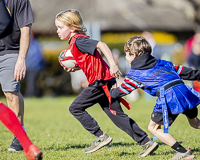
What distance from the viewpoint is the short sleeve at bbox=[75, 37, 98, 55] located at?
4.50 metres

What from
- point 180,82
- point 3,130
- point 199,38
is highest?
point 180,82

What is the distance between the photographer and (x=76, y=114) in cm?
488

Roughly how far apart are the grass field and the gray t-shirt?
1.34m

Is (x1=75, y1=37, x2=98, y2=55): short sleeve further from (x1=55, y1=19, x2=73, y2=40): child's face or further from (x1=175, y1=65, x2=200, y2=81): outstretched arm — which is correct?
(x1=175, y1=65, x2=200, y2=81): outstretched arm

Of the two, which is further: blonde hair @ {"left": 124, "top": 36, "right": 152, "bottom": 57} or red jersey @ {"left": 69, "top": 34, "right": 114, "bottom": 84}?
red jersey @ {"left": 69, "top": 34, "right": 114, "bottom": 84}

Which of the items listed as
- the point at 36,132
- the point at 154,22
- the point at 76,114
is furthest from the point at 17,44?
the point at 154,22

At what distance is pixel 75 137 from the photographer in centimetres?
640

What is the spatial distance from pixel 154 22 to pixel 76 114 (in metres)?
27.6

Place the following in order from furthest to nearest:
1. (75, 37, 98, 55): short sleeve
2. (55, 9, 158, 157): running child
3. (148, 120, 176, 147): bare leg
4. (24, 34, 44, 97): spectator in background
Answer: (24, 34, 44, 97): spectator in background < (55, 9, 158, 157): running child < (75, 37, 98, 55): short sleeve < (148, 120, 176, 147): bare leg

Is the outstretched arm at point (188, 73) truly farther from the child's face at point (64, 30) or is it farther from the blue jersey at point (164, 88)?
the child's face at point (64, 30)

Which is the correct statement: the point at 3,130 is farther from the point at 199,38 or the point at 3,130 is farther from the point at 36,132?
the point at 199,38

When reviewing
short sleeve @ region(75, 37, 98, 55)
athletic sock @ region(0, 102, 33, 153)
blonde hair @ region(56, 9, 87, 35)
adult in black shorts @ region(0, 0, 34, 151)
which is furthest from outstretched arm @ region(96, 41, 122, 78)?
athletic sock @ region(0, 102, 33, 153)

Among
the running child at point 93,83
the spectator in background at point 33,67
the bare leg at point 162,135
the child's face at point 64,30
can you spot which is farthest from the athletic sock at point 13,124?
the spectator in background at point 33,67

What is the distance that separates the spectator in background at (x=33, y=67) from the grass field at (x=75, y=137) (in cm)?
360
